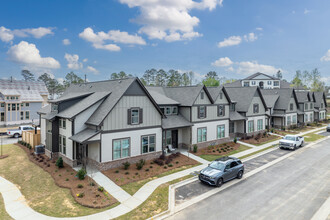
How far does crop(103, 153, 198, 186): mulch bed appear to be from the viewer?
16.8 meters

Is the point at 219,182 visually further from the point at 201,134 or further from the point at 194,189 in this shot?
the point at 201,134

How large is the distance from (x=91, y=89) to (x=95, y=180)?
1296cm

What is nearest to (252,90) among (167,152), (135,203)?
(167,152)

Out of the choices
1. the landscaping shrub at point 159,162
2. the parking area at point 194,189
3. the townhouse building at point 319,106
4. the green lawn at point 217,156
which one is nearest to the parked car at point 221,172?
the parking area at point 194,189

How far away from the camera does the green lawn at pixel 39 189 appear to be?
40.3 feet

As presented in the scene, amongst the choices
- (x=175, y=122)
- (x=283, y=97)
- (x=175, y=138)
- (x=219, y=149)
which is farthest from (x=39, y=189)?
(x=283, y=97)

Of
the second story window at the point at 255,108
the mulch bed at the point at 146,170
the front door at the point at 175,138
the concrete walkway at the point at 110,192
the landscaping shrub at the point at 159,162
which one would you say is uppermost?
the second story window at the point at 255,108

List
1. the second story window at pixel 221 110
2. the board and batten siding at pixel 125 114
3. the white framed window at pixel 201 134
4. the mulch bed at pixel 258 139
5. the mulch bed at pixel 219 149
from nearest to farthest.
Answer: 1. the board and batten siding at pixel 125 114
2. the mulch bed at pixel 219 149
3. the white framed window at pixel 201 134
4. the second story window at pixel 221 110
5. the mulch bed at pixel 258 139

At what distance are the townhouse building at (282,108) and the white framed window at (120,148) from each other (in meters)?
33.4

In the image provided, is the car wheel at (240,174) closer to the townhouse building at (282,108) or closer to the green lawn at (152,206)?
the green lawn at (152,206)

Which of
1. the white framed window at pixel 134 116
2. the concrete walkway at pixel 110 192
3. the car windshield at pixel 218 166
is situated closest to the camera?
the concrete walkway at pixel 110 192

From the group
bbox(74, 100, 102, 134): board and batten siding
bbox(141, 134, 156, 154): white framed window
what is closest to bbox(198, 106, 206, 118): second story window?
bbox(141, 134, 156, 154): white framed window

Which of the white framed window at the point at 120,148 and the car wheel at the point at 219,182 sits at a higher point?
the white framed window at the point at 120,148

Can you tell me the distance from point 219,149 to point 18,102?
4751 centimetres
